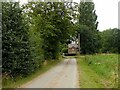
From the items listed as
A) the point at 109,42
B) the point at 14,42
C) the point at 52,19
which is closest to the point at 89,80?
the point at 14,42

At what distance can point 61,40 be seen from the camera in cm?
4016

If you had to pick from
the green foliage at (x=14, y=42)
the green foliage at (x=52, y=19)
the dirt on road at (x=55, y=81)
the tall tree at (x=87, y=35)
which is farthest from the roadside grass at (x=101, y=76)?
the tall tree at (x=87, y=35)

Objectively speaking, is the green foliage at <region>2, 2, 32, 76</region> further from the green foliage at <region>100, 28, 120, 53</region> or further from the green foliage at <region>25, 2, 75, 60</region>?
the green foliage at <region>100, 28, 120, 53</region>

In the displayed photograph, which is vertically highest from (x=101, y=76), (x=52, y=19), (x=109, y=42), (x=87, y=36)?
(x=52, y=19)

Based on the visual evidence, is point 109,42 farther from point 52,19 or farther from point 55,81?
point 55,81

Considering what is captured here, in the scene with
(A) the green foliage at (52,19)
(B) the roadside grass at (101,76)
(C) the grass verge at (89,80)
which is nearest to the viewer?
(C) the grass verge at (89,80)

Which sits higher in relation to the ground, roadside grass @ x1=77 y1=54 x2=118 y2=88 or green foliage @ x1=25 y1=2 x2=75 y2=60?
green foliage @ x1=25 y1=2 x2=75 y2=60

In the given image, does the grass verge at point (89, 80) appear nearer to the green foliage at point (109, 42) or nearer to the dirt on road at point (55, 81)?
the dirt on road at point (55, 81)

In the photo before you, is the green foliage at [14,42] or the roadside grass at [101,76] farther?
the green foliage at [14,42]

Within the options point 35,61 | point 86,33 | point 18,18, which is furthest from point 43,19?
point 86,33

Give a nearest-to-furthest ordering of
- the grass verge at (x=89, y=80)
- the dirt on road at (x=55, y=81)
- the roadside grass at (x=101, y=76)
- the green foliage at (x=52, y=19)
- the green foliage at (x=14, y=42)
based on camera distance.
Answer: the dirt on road at (x=55, y=81), the grass verge at (x=89, y=80), the roadside grass at (x=101, y=76), the green foliage at (x=14, y=42), the green foliage at (x=52, y=19)

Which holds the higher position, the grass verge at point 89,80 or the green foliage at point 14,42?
the green foliage at point 14,42

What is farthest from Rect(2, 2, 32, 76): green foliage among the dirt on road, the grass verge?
the grass verge

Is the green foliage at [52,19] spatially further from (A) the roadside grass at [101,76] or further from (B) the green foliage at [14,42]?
(B) the green foliage at [14,42]
